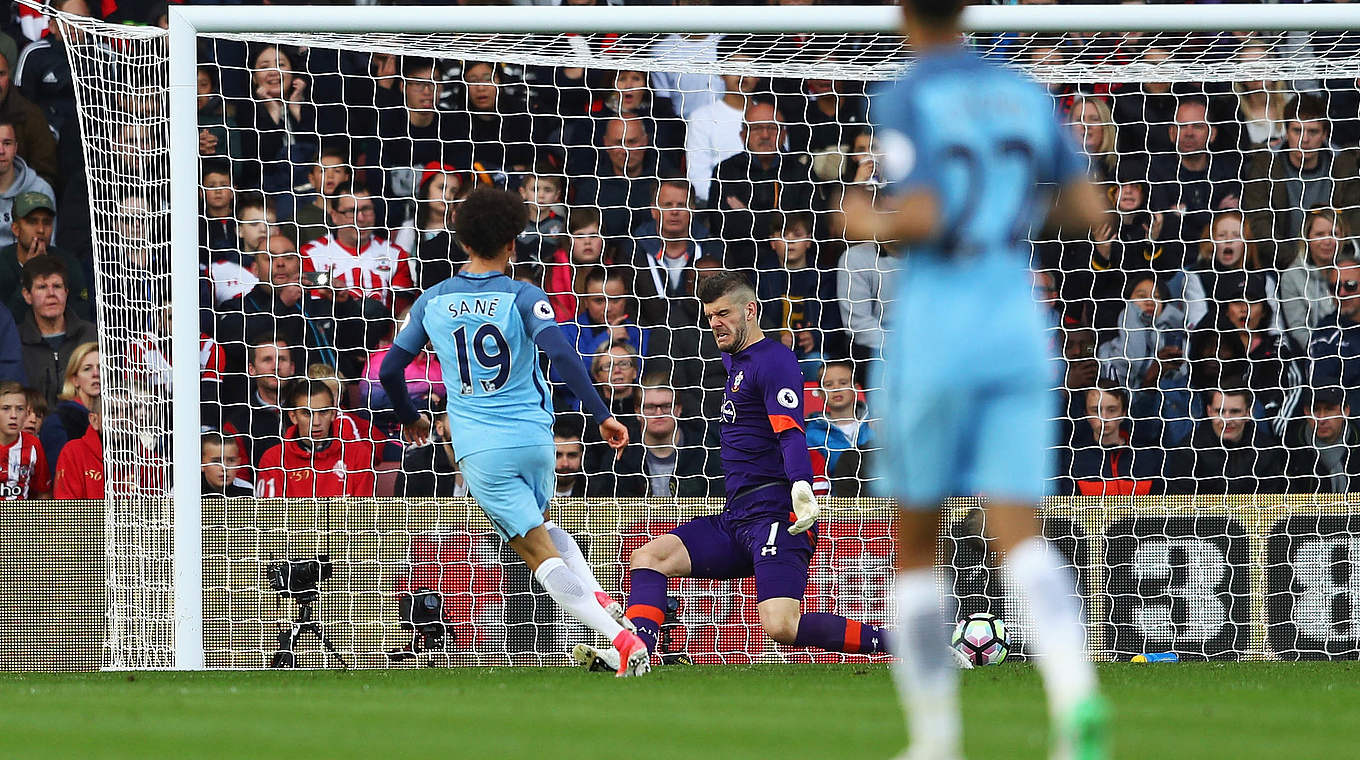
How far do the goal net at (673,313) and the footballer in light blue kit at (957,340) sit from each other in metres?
4.58

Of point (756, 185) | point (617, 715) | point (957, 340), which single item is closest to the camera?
point (957, 340)

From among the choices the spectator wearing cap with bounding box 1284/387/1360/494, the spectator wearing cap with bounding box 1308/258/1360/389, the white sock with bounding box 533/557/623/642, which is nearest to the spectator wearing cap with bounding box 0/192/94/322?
the white sock with bounding box 533/557/623/642

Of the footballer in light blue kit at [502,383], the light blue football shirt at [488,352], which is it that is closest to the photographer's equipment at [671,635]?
the footballer in light blue kit at [502,383]

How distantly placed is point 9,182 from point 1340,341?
7.52m

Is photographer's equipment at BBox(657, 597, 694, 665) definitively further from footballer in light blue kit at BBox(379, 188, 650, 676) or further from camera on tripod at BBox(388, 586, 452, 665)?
footballer in light blue kit at BBox(379, 188, 650, 676)

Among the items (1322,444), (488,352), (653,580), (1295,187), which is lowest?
(653,580)

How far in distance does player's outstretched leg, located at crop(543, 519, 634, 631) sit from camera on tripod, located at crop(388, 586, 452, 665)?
1590 mm

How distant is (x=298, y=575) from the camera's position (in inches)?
328

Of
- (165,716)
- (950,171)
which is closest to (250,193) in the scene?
(165,716)

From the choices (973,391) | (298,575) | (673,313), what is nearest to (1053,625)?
(973,391)

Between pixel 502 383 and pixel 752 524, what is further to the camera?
pixel 752 524

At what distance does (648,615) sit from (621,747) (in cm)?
290

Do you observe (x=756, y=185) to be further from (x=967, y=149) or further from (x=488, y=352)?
(x=967, y=149)

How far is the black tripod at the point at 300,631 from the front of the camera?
8.31 meters
